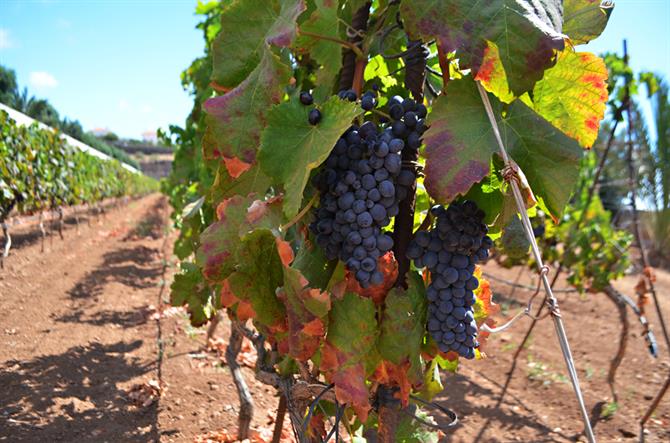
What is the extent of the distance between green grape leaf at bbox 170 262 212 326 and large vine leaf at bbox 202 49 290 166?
68.9 inches

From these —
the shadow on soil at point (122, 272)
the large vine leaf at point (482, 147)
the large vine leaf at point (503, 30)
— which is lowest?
the shadow on soil at point (122, 272)

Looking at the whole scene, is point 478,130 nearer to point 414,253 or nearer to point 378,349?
point 414,253

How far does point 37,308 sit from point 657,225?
15.3 m

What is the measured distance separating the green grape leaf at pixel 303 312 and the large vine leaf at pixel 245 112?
291 millimetres

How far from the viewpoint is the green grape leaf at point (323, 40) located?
1.13 m

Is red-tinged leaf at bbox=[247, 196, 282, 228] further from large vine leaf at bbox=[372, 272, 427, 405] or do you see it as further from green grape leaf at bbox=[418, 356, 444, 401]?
green grape leaf at bbox=[418, 356, 444, 401]

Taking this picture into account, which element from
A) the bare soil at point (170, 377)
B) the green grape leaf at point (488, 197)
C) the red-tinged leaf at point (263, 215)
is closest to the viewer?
the red-tinged leaf at point (263, 215)

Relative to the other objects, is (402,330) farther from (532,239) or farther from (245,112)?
(245,112)

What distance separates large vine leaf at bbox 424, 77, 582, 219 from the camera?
3.03 ft

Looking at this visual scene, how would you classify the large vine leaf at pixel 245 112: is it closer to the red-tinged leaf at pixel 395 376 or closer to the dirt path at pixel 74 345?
the red-tinged leaf at pixel 395 376

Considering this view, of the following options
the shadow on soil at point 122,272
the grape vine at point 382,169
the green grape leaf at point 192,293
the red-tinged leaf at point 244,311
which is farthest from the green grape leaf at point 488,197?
the shadow on soil at point 122,272

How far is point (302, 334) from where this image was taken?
3.60 feet

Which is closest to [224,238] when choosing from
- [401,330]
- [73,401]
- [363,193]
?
[363,193]

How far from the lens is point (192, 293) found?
2750 millimetres
